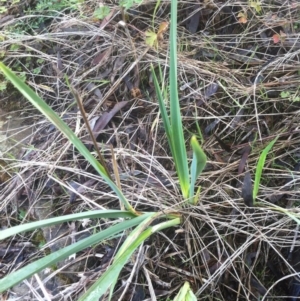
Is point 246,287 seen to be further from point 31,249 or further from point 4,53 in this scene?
point 4,53

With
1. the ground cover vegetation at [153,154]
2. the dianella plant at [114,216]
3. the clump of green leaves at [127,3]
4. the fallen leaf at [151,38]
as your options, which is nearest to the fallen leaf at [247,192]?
the ground cover vegetation at [153,154]

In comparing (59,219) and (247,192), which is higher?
(59,219)

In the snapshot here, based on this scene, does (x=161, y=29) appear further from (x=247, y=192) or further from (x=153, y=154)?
(x=247, y=192)

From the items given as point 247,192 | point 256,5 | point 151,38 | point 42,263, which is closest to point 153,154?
point 247,192

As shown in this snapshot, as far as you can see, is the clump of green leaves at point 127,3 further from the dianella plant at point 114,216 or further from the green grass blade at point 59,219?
the green grass blade at point 59,219

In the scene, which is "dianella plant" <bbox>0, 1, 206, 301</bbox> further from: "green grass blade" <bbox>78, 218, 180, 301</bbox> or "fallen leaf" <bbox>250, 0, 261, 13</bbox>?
"fallen leaf" <bbox>250, 0, 261, 13</bbox>

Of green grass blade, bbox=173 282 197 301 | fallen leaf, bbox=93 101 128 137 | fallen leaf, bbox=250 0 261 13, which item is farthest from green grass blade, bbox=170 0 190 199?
fallen leaf, bbox=250 0 261 13

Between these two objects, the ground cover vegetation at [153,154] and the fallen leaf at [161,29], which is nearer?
the ground cover vegetation at [153,154]

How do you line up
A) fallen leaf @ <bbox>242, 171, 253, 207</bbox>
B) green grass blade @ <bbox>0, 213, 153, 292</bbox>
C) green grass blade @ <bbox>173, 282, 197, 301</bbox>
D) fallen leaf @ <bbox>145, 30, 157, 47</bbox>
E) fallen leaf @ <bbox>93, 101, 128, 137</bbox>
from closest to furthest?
green grass blade @ <bbox>0, 213, 153, 292</bbox>
green grass blade @ <bbox>173, 282, 197, 301</bbox>
fallen leaf @ <bbox>242, 171, 253, 207</bbox>
fallen leaf @ <bbox>93, 101, 128, 137</bbox>
fallen leaf @ <bbox>145, 30, 157, 47</bbox>
